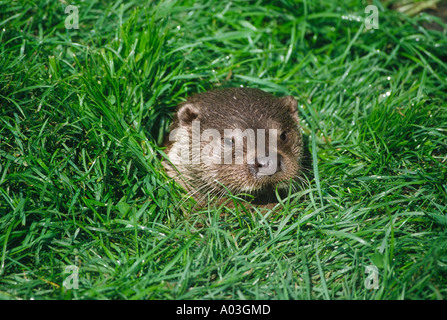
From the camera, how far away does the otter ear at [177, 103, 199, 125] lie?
3.97 metres

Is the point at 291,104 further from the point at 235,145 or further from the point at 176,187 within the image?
the point at 176,187

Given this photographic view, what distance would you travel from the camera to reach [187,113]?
3.99 meters

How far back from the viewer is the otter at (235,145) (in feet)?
11.4

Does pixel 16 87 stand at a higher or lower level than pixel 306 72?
lower

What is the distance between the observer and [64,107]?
3727mm

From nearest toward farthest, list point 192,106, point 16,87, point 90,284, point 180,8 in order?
point 90,284 → point 16,87 → point 192,106 → point 180,8

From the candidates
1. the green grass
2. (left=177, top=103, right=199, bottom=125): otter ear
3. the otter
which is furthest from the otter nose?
(left=177, top=103, right=199, bottom=125): otter ear

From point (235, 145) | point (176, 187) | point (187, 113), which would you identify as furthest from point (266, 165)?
point (187, 113)

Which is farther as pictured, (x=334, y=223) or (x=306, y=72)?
(x=306, y=72)

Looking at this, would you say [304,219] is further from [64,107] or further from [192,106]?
[64,107]

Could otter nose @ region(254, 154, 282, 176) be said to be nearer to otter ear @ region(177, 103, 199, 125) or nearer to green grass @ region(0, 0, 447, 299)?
green grass @ region(0, 0, 447, 299)

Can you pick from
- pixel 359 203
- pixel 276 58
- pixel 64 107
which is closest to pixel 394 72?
pixel 276 58

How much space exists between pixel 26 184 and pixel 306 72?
2971 mm

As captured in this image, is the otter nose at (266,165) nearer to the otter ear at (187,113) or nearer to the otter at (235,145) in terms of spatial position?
the otter at (235,145)
